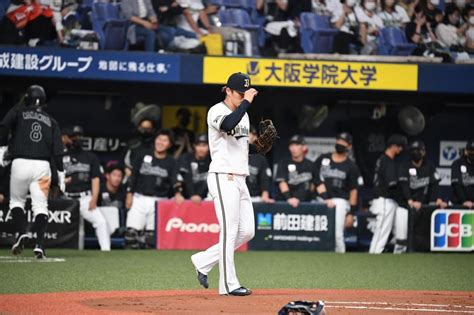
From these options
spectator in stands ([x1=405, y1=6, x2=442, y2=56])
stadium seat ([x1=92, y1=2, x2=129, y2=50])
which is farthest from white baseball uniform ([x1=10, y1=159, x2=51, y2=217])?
spectator in stands ([x1=405, y1=6, x2=442, y2=56])

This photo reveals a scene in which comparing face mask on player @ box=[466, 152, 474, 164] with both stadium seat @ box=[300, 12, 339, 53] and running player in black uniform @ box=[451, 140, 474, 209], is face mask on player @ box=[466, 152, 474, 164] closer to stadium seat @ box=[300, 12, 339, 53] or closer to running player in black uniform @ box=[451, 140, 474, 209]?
running player in black uniform @ box=[451, 140, 474, 209]

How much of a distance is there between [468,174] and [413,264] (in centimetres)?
317

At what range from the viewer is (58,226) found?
43.5 feet

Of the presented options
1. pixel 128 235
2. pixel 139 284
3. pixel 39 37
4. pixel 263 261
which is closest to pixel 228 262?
pixel 139 284

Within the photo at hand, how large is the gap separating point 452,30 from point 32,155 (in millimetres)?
8527

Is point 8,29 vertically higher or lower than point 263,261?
higher

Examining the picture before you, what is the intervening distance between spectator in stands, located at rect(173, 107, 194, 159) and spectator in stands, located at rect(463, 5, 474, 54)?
4.61 metres

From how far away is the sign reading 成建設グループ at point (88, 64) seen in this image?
44.6 feet

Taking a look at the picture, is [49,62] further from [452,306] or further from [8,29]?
[452,306]

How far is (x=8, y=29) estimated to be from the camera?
1412cm

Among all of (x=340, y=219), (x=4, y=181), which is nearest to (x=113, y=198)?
(x=4, y=181)

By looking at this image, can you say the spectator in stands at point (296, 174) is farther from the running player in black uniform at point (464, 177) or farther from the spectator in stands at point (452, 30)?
the spectator in stands at point (452, 30)

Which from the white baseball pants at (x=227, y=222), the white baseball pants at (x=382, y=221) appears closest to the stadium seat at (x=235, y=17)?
the white baseball pants at (x=382, y=221)

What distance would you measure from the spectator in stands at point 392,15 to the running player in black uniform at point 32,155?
292 inches
